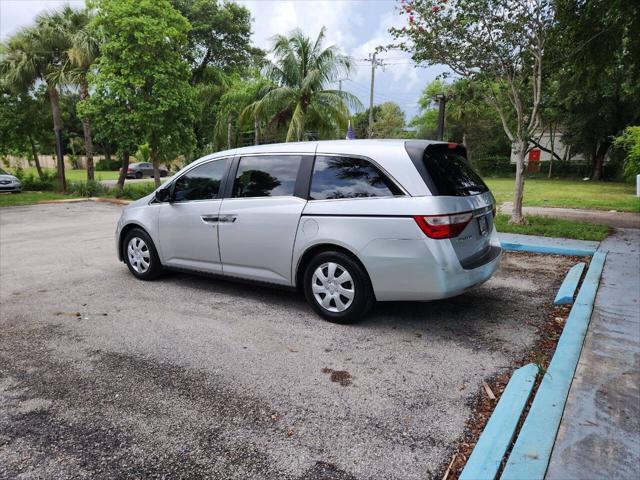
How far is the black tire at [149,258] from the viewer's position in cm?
573

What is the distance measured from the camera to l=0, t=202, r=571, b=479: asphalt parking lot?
2453mm

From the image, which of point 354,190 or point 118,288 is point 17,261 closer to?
point 118,288

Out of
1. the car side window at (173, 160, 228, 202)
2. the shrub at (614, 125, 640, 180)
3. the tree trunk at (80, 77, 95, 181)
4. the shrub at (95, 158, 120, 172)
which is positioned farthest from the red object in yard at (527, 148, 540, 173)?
the car side window at (173, 160, 228, 202)

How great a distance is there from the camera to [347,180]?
4254mm

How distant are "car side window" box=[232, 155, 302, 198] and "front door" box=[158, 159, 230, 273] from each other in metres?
0.28

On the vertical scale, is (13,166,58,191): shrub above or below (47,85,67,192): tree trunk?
below

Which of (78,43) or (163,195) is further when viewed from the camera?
(78,43)

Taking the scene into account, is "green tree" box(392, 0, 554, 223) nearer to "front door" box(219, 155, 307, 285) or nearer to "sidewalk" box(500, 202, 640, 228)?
"sidewalk" box(500, 202, 640, 228)

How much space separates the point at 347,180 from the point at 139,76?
12804 mm

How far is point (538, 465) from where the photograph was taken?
2289 millimetres

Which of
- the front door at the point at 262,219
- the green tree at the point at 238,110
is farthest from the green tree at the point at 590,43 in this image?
the green tree at the point at 238,110

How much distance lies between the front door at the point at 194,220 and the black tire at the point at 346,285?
4.09 feet

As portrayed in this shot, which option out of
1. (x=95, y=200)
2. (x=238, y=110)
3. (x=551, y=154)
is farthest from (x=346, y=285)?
(x=551, y=154)

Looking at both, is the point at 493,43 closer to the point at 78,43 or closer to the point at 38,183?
the point at 78,43
